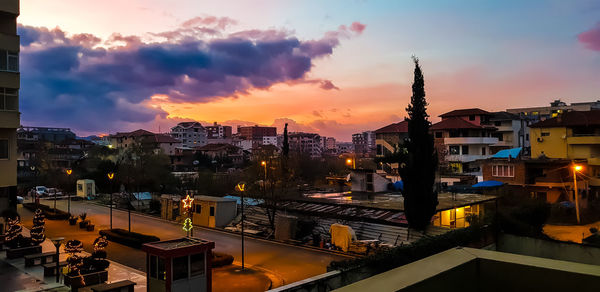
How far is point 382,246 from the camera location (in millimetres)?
18547

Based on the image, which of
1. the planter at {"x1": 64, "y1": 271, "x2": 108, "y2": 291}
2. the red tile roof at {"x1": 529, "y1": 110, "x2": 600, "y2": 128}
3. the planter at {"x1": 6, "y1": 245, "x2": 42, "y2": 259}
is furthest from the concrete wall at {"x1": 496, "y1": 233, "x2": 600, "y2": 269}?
the red tile roof at {"x1": 529, "y1": 110, "x2": 600, "y2": 128}

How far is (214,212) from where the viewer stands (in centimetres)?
2773

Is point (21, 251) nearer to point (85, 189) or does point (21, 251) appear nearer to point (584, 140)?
point (85, 189)

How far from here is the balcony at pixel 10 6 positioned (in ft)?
70.8

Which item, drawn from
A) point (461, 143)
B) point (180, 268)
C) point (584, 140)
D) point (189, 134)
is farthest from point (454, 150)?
point (189, 134)

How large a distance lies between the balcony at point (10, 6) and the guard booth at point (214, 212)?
611 inches

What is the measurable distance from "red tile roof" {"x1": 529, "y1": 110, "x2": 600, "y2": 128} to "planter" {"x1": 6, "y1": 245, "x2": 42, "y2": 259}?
1676 inches

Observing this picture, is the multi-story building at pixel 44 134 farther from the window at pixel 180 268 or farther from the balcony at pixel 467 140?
the window at pixel 180 268

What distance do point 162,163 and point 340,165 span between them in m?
30.1

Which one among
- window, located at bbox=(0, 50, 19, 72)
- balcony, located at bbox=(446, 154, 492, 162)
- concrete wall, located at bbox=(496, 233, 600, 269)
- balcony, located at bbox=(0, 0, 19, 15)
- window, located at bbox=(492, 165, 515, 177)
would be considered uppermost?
balcony, located at bbox=(0, 0, 19, 15)

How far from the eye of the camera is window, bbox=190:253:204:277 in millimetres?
12351

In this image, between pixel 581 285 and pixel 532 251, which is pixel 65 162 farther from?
pixel 581 285

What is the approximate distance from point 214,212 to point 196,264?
15.5m

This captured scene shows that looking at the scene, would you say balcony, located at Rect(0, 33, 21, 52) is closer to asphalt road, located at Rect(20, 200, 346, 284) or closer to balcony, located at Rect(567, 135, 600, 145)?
asphalt road, located at Rect(20, 200, 346, 284)
